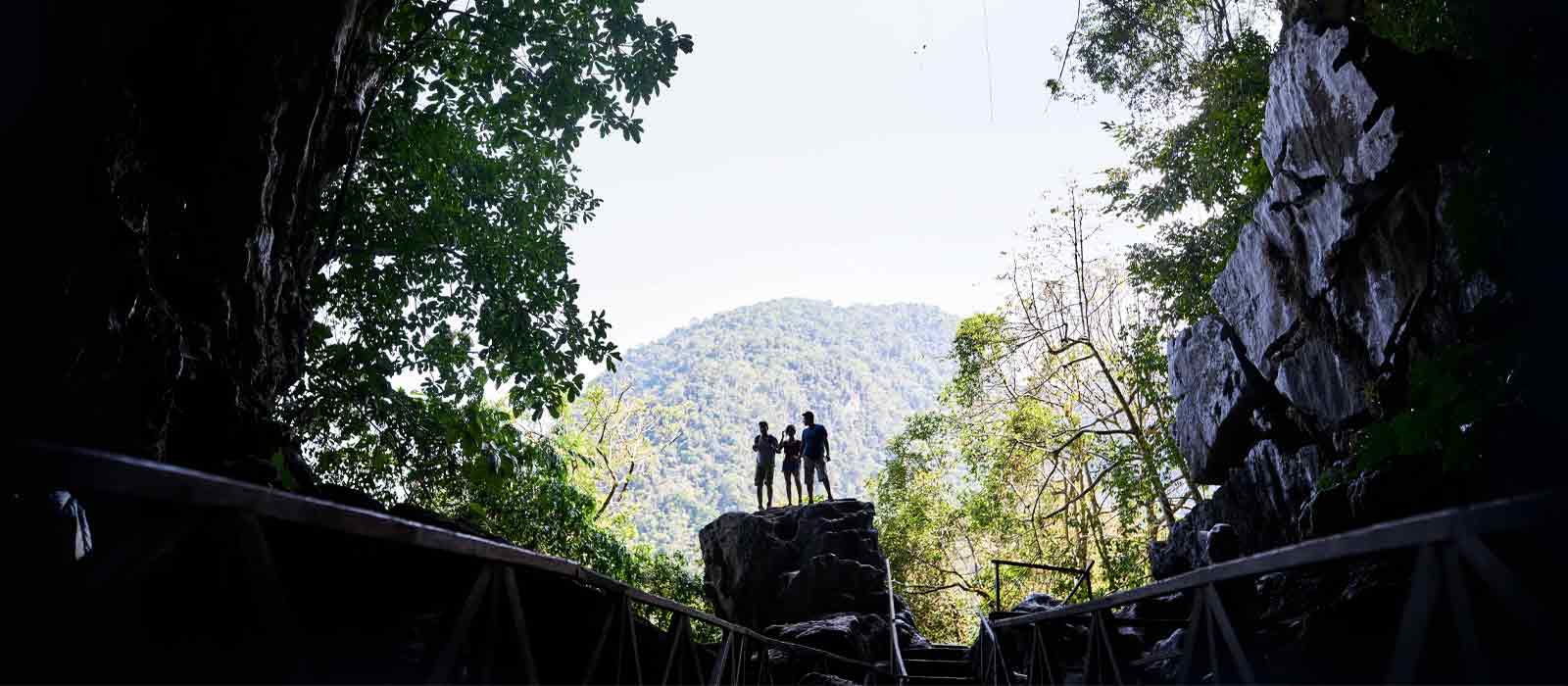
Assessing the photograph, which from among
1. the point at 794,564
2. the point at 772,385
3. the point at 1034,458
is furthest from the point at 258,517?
the point at 772,385

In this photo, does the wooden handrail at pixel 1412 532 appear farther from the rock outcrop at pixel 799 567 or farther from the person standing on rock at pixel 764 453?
the person standing on rock at pixel 764 453

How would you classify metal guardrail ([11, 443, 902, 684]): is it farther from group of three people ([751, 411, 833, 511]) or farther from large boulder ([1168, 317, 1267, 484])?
group of three people ([751, 411, 833, 511])

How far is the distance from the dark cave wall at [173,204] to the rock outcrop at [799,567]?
890 centimetres

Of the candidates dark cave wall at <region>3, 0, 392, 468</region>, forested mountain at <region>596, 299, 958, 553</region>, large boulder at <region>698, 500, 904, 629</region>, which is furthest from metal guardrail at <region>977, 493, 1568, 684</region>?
forested mountain at <region>596, 299, 958, 553</region>

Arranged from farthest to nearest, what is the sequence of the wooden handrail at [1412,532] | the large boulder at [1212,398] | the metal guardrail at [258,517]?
the large boulder at [1212,398]
the wooden handrail at [1412,532]
the metal guardrail at [258,517]

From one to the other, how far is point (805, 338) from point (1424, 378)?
4930 inches

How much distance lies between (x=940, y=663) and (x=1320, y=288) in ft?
20.9

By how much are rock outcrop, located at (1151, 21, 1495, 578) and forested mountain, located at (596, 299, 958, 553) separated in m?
56.4

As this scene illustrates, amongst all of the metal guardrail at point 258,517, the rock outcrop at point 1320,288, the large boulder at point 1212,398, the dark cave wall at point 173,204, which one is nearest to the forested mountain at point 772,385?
the large boulder at point 1212,398

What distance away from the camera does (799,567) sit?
562 inches

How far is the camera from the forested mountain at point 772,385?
82.2 m

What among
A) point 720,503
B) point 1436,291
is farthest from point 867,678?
point 720,503

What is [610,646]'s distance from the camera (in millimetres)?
4277

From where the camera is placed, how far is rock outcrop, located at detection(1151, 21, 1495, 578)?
23.6ft
